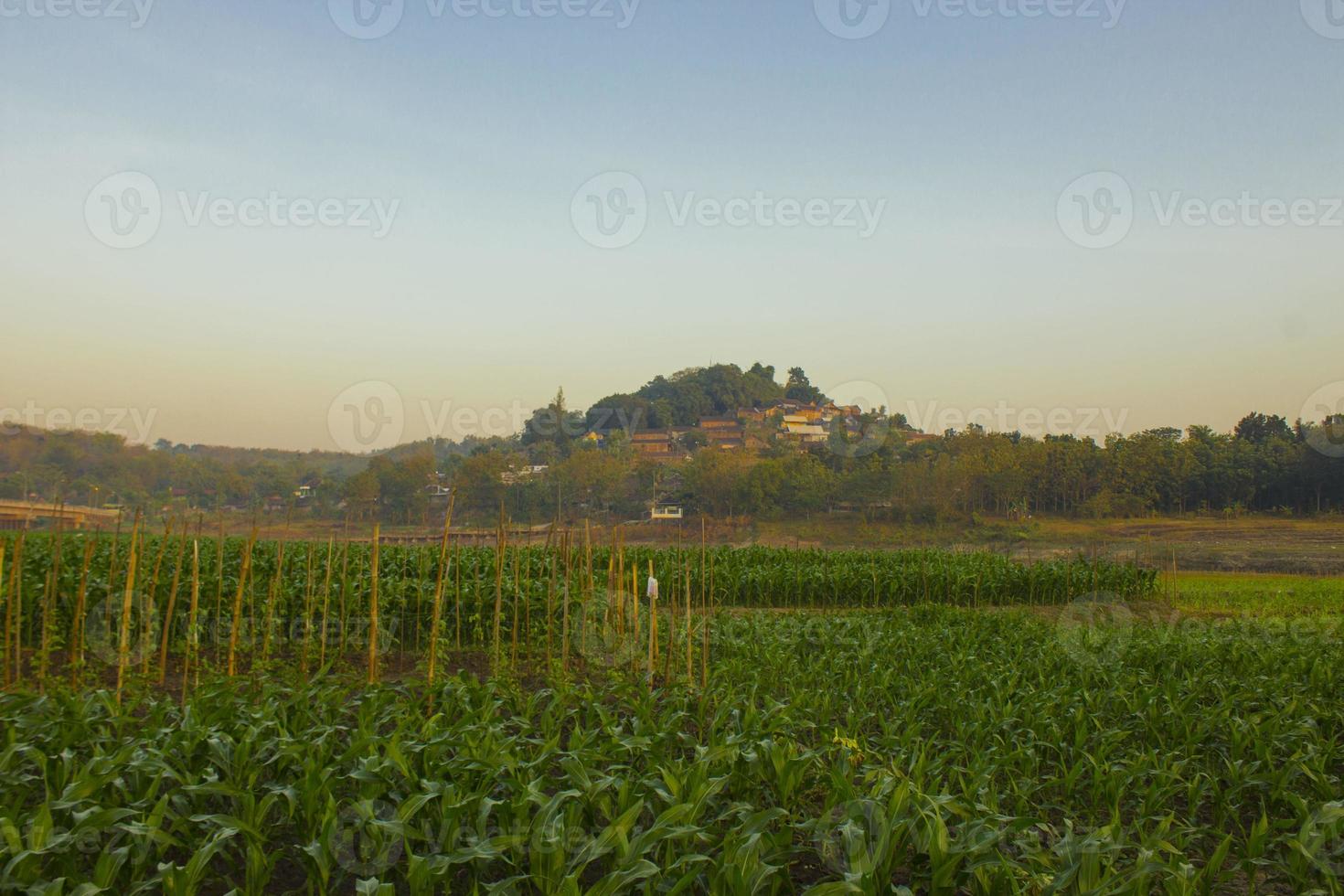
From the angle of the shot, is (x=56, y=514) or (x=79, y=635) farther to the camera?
(x=56, y=514)

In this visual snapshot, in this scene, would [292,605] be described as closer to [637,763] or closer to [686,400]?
[637,763]

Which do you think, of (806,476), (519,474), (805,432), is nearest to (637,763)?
(806,476)

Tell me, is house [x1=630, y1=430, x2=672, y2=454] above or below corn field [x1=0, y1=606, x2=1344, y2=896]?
above

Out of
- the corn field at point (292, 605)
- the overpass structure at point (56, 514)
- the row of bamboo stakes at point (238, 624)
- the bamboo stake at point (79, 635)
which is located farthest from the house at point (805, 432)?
the bamboo stake at point (79, 635)

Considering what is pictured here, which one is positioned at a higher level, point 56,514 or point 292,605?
point 56,514

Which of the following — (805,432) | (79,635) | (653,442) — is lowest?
(79,635)

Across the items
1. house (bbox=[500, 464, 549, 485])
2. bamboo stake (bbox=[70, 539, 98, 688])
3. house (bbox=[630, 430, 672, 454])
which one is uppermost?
house (bbox=[630, 430, 672, 454])

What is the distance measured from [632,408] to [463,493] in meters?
38.8

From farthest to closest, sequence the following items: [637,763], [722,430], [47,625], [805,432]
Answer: [722,430] → [805,432] → [47,625] → [637,763]

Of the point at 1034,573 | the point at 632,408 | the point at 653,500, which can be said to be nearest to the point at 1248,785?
the point at 1034,573

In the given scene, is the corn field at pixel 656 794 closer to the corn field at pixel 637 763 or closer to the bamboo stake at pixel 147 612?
the corn field at pixel 637 763

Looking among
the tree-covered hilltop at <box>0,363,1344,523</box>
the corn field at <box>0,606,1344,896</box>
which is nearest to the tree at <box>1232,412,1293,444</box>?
the tree-covered hilltop at <box>0,363,1344,523</box>

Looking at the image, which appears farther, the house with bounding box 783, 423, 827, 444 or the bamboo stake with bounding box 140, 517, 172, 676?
the house with bounding box 783, 423, 827, 444

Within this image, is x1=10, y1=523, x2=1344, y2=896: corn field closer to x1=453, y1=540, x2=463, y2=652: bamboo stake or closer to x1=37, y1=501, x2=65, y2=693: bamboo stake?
x1=37, y1=501, x2=65, y2=693: bamboo stake
